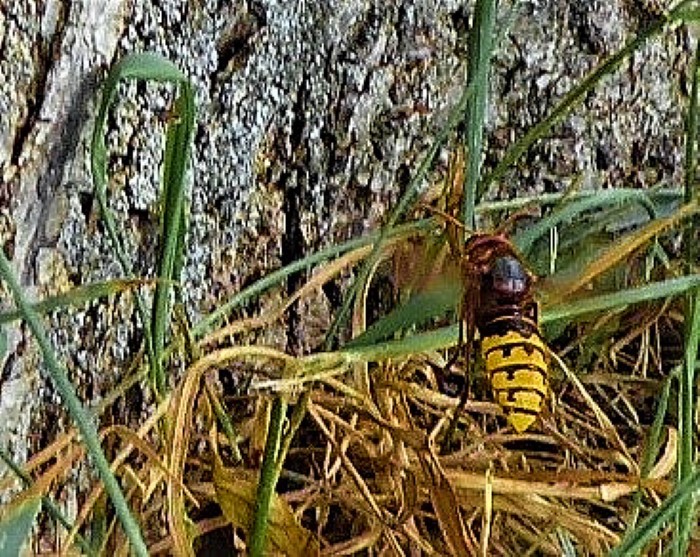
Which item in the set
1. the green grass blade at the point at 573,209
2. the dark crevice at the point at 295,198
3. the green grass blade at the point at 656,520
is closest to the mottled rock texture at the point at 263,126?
the dark crevice at the point at 295,198

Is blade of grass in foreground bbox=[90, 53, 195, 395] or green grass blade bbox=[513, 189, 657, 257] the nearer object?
blade of grass in foreground bbox=[90, 53, 195, 395]

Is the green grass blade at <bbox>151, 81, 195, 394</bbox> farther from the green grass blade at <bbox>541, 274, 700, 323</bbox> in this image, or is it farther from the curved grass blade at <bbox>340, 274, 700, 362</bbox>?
the green grass blade at <bbox>541, 274, 700, 323</bbox>

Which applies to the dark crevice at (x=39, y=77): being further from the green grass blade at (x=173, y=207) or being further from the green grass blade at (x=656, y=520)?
the green grass blade at (x=656, y=520)

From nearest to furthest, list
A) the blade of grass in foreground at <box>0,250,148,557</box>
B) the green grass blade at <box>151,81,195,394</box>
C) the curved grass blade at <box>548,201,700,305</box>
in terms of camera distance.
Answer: the blade of grass in foreground at <box>0,250,148,557</box>, the green grass blade at <box>151,81,195,394</box>, the curved grass blade at <box>548,201,700,305</box>

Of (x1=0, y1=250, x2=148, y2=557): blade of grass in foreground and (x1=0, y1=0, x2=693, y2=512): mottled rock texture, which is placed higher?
(x1=0, y1=0, x2=693, y2=512): mottled rock texture

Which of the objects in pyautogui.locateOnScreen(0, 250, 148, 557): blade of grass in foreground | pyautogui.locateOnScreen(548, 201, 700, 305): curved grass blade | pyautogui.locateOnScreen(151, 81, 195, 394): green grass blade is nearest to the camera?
pyautogui.locateOnScreen(0, 250, 148, 557): blade of grass in foreground

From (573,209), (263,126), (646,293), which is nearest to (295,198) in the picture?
(263,126)

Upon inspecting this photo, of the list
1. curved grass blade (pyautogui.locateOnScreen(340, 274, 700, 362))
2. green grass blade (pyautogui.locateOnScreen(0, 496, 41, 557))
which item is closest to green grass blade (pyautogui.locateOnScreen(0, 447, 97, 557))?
green grass blade (pyautogui.locateOnScreen(0, 496, 41, 557))

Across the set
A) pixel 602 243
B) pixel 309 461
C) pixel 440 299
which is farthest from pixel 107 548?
pixel 602 243
